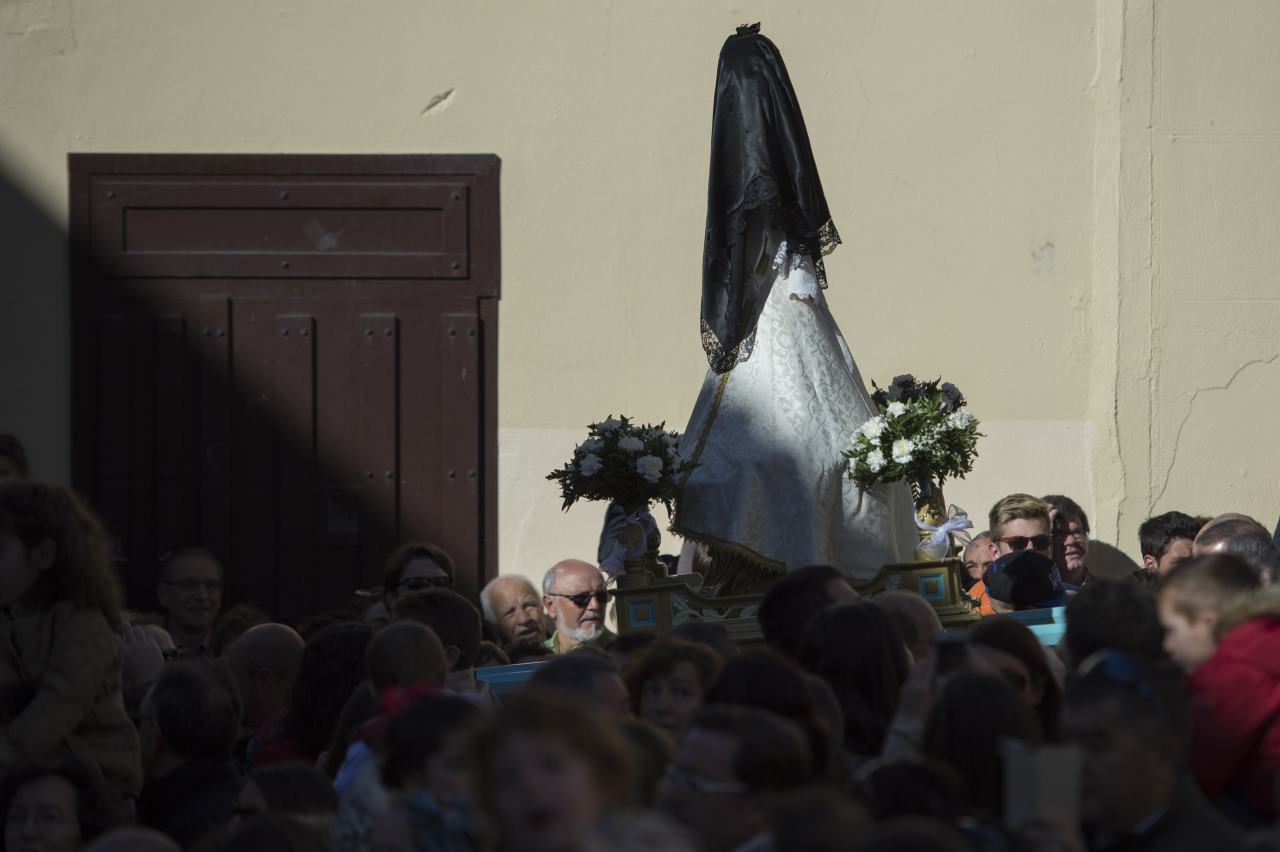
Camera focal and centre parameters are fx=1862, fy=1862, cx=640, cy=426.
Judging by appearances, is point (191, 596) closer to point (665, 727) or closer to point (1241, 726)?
point (665, 727)

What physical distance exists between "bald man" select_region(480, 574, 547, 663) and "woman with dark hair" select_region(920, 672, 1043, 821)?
449cm

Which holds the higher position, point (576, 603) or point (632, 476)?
point (632, 476)

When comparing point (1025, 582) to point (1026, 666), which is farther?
point (1025, 582)

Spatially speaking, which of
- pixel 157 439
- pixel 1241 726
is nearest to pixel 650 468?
pixel 1241 726

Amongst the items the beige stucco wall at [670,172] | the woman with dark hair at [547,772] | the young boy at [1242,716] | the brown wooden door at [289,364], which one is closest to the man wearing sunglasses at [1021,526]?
the beige stucco wall at [670,172]

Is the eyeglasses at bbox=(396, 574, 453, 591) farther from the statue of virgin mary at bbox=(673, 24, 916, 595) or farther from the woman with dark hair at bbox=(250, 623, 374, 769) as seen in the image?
the woman with dark hair at bbox=(250, 623, 374, 769)

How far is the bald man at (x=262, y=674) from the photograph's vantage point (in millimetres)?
5992

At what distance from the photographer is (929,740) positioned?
3.36 m

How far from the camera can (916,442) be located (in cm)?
680

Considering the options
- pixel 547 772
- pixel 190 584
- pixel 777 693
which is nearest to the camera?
pixel 547 772

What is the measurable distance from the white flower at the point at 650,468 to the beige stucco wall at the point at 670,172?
276 centimetres

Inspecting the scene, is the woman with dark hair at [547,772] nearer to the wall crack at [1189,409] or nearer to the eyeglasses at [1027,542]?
the eyeglasses at [1027,542]

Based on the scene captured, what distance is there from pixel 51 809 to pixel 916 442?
11.4ft

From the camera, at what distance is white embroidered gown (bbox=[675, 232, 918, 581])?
690 centimetres
